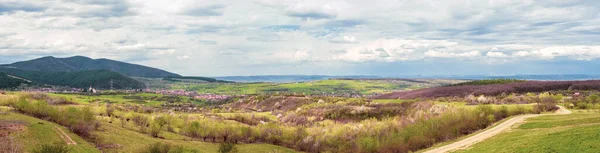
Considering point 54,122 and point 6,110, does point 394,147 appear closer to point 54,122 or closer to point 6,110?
point 54,122

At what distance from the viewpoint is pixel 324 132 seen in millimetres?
54938

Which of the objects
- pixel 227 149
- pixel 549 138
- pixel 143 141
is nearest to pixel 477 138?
pixel 549 138

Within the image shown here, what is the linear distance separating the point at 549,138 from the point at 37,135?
34684mm

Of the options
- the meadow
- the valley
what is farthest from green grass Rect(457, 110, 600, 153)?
the meadow

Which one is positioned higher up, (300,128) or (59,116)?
(59,116)

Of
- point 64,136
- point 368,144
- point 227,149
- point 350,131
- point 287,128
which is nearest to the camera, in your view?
point 64,136

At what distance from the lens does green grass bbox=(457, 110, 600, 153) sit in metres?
22.4

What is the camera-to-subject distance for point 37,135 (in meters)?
29.0

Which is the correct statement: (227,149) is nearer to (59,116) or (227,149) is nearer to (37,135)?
(59,116)

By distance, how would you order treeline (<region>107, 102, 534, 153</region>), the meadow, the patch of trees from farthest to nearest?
treeline (<region>107, 102, 534, 153</region>)
the meadow
the patch of trees

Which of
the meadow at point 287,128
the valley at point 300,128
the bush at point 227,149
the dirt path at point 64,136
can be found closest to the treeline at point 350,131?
the meadow at point 287,128

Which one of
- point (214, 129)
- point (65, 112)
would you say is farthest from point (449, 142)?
point (65, 112)

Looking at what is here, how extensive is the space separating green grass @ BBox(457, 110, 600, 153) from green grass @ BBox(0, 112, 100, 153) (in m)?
28.6

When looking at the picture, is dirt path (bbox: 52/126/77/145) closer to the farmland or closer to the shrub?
the farmland
